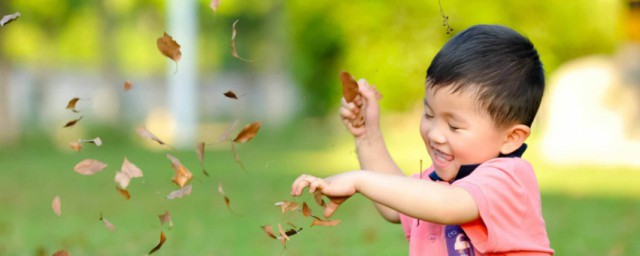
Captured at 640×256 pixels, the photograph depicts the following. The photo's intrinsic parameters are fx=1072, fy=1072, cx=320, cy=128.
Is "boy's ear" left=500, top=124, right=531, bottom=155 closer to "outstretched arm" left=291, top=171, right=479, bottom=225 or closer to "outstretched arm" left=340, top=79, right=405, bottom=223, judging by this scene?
"outstretched arm" left=291, top=171, right=479, bottom=225

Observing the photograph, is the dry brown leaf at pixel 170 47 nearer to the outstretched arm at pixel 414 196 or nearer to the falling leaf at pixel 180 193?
the falling leaf at pixel 180 193

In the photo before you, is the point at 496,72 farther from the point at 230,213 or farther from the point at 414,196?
the point at 230,213

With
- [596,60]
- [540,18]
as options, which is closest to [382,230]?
[596,60]

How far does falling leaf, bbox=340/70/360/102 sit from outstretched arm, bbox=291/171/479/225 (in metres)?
0.35

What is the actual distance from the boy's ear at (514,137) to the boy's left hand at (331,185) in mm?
424

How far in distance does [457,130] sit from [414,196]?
0.75 feet

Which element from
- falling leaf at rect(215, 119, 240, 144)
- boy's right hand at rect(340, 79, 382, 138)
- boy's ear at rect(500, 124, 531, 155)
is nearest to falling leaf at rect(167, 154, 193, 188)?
falling leaf at rect(215, 119, 240, 144)

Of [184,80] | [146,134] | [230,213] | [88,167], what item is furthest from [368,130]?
[184,80]

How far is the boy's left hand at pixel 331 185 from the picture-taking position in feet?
8.18

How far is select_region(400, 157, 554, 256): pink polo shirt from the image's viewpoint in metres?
Answer: 2.60

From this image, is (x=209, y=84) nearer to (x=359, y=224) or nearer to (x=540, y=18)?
(x=540, y=18)

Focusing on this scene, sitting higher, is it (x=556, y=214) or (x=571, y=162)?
(x=556, y=214)

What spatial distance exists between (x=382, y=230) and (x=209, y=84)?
32090 millimetres

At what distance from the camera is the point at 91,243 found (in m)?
5.90
